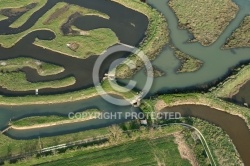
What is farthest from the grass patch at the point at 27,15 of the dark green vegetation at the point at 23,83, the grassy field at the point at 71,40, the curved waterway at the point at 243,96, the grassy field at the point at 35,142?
the curved waterway at the point at 243,96

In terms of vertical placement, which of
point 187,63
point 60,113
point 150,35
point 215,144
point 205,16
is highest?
point 205,16

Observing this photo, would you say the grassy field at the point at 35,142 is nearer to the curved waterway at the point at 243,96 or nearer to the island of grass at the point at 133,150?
the island of grass at the point at 133,150

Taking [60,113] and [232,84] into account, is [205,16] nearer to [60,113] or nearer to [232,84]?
[232,84]

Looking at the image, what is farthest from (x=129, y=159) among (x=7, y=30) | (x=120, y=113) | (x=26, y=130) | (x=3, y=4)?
(x=3, y=4)

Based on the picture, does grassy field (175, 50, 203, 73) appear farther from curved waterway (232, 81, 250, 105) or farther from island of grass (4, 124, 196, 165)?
island of grass (4, 124, 196, 165)

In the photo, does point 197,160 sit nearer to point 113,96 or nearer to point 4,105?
point 113,96

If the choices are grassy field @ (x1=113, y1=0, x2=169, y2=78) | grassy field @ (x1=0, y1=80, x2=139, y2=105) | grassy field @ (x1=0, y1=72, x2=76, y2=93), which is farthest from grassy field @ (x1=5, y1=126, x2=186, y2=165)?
grassy field @ (x1=113, y1=0, x2=169, y2=78)

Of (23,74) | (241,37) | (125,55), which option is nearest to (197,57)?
(241,37)
